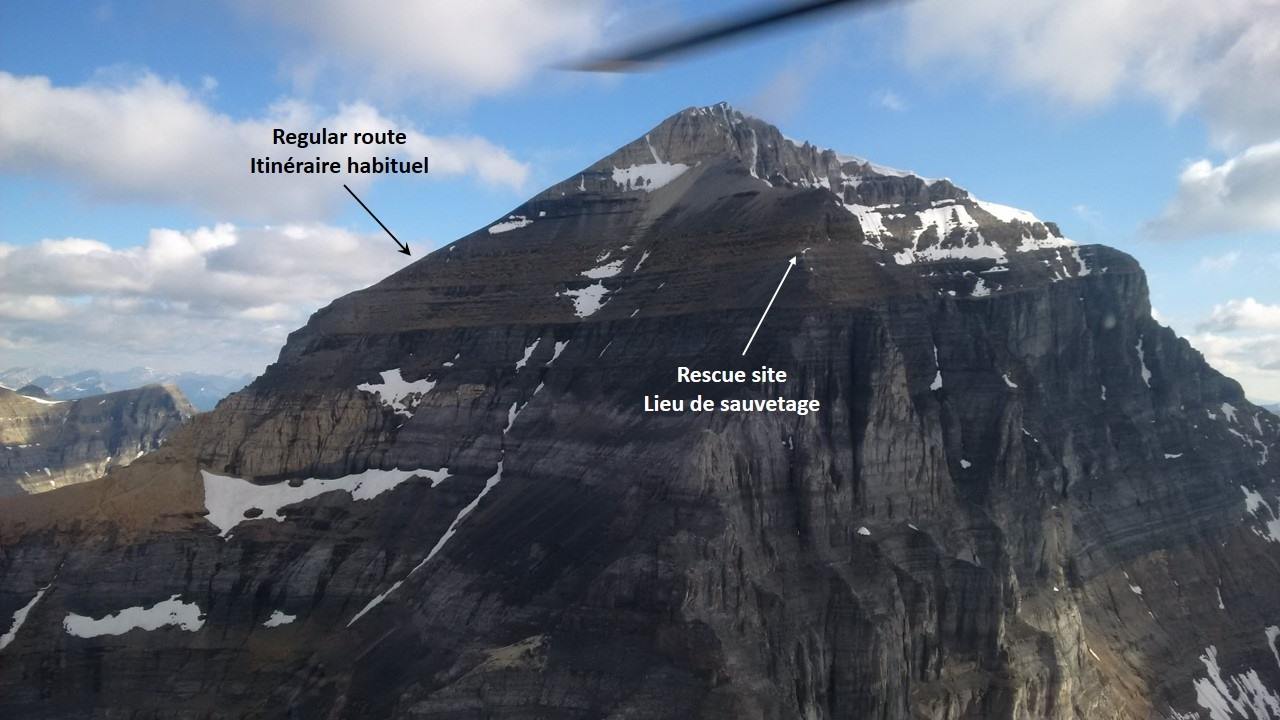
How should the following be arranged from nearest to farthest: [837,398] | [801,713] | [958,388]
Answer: [801,713], [837,398], [958,388]

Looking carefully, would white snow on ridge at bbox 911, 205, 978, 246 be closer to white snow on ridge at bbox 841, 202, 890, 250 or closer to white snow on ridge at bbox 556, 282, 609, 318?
white snow on ridge at bbox 841, 202, 890, 250

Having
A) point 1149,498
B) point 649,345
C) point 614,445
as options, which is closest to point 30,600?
point 614,445

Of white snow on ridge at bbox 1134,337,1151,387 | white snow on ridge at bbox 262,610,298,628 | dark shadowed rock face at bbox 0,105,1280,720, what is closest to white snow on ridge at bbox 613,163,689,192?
dark shadowed rock face at bbox 0,105,1280,720

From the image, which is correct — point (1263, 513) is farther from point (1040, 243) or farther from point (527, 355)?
point (527, 355)

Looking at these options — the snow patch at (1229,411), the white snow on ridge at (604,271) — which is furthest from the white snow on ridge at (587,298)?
the snow patch at (1229,411)

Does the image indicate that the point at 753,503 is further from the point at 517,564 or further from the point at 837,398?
the point at 517,564

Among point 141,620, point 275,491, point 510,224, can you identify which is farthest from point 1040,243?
point 141,620

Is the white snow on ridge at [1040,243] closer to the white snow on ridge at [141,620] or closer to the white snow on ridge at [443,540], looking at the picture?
the white snow on ridge at [443,540]
